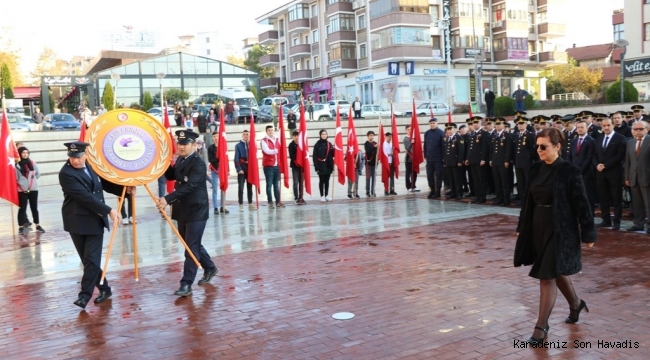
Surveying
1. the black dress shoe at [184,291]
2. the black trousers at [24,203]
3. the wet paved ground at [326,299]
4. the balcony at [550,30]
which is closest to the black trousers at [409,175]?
the wet paved ground at [326,299]

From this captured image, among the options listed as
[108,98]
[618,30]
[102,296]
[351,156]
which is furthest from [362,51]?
[102,296]

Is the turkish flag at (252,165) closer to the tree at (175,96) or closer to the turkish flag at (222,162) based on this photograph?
the turkish flag at (222,162)

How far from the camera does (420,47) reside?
54250 mm

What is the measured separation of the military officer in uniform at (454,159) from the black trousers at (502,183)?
4.25ft

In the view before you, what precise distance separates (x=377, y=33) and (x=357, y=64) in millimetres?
4083

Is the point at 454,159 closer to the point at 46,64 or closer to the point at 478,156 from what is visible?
the point at 478,156

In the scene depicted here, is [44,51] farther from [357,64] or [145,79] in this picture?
[357,64]

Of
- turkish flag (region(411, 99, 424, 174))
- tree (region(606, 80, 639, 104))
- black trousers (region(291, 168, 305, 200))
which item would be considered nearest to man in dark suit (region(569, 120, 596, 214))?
turkish flag (region(411, 99, 424, 174))

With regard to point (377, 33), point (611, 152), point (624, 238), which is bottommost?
point (624, 238)

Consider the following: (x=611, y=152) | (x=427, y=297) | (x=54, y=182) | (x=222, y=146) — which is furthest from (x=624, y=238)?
(x=54, y=182)

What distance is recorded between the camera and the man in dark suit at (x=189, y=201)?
7.64 meters

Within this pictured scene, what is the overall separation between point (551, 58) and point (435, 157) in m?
50.3

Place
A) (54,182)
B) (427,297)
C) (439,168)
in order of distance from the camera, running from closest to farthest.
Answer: (427,297) → (439,168) → (54,182)

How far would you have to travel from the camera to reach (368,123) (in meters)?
34.7
